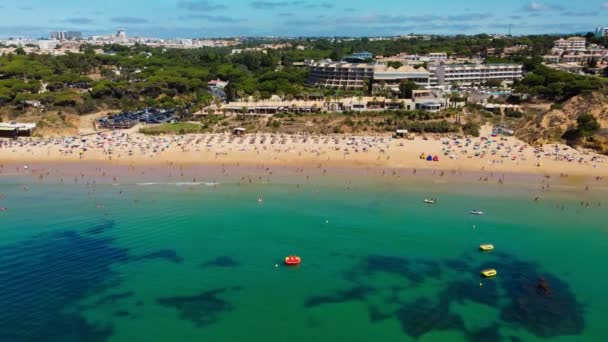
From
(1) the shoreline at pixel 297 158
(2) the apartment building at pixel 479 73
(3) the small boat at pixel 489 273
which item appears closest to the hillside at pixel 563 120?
(1) the shoreline at pixel 297 158

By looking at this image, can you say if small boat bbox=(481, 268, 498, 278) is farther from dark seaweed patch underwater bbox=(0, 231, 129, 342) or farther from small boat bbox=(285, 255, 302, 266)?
dark seaweed patch underwater bbox=(0, 231, 129, 342)

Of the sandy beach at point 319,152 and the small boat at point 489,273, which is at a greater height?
the sandy beach at point 319,152

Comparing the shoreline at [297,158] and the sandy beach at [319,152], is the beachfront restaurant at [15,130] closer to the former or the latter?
the sandy beach at [319,152]

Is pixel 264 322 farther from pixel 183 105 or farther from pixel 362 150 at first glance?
pixel 183 105

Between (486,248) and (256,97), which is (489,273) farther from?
(256,97)

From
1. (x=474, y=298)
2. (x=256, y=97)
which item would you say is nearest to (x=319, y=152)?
(x=256, y=97)

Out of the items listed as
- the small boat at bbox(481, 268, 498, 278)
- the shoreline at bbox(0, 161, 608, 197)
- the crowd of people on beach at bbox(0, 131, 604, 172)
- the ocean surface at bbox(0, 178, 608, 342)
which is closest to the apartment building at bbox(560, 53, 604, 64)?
the crowd of people on beach at bbox(0, 131, 604, 172)
